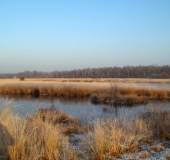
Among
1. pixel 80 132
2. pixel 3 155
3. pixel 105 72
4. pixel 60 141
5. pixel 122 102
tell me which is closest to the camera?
pixel 3 155

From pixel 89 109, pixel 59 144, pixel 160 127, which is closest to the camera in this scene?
pixel 59 144

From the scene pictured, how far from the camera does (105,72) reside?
99.5 m

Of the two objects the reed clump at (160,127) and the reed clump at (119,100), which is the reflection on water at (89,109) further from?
the reed clump at (119,100)

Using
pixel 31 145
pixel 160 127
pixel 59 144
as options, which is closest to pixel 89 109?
pixel 160 127

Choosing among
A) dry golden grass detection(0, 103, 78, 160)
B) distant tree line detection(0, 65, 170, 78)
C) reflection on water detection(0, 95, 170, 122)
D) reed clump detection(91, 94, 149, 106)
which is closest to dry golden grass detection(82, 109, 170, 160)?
dry golden grass detection(0, 103, 78, 160)

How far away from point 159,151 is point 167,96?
18293 mm

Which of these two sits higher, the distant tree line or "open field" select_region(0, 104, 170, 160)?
the distant tree line

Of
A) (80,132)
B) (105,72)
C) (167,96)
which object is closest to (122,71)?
(105,72)

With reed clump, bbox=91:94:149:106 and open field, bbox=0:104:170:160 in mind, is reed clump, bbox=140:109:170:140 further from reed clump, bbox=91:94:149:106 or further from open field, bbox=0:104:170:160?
reed clump, bbox=91:94:149:106

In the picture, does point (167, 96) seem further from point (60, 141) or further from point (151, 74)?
point (151, 74)

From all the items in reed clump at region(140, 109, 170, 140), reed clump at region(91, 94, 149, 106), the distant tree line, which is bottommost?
reed clump at region(91, 94, 149, 106)

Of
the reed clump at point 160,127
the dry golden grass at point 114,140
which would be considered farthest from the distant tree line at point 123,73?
the dry golden grass at point 114,140

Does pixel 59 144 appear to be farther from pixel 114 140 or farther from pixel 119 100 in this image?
pixel 119 100

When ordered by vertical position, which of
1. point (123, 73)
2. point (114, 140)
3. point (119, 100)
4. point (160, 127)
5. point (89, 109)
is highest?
point (123, 73)
